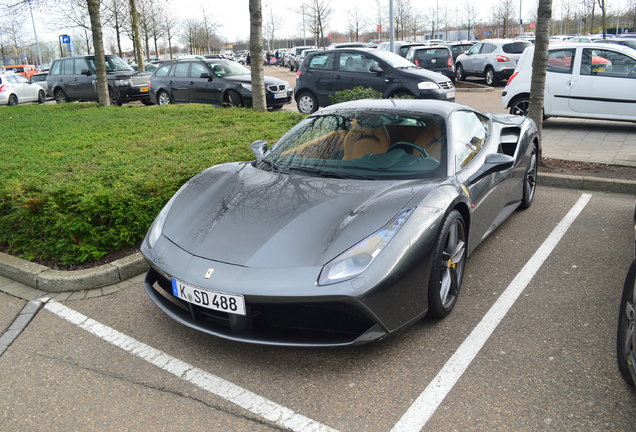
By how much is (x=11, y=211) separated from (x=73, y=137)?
360 centimetres

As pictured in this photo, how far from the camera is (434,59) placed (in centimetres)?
1862

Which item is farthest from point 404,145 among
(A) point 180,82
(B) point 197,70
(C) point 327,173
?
(A) point 180,82

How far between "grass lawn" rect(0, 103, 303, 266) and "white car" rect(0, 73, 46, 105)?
14.0 m

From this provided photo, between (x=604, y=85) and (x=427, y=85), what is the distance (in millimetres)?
3549

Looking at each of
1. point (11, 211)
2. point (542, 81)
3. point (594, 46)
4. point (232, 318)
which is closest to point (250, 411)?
point (232, 318)

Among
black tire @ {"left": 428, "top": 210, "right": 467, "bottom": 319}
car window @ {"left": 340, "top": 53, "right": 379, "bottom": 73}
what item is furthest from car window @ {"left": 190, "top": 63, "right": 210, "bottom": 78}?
black tire @ {"left": 428, "top": 210, "right": 467, "bottom": 319}

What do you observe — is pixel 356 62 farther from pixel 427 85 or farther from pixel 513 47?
pixel 513 47

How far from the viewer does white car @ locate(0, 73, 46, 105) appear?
2214cm

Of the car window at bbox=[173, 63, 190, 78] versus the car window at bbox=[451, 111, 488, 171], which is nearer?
the car window at bbox=[451, 111, 488, 171]

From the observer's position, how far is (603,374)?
292 cm

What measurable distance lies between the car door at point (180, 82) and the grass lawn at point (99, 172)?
17.2ft

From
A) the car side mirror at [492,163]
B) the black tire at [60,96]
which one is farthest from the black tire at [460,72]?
the car side mirror at [492,163]

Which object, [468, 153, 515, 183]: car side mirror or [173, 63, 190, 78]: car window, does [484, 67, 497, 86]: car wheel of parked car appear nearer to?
[173, 63, 190, 78]: car window

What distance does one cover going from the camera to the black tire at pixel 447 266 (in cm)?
327
